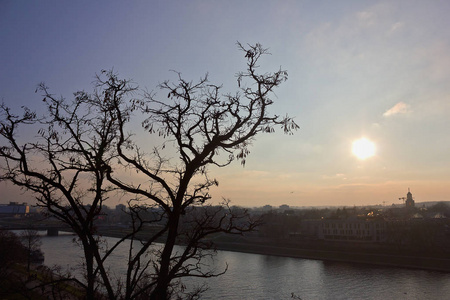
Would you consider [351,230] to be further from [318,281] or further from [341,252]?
[318,281]

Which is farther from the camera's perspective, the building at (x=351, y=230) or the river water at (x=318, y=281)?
the building at (x=351, y=230)

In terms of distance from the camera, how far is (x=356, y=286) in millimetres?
34188

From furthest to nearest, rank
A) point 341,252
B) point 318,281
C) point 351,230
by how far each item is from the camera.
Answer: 1. point 351,230
2. point 341,252
3. point 318,281

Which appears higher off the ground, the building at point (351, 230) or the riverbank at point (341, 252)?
the building at point (351, 230)

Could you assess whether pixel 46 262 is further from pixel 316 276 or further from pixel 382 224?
pixel 382 224

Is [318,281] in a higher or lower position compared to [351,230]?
lower

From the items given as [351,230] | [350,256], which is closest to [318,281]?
[350,256]

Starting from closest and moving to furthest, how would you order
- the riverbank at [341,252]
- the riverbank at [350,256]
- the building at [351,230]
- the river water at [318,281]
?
the river water at [318,281], the riverbank at [350,256], the riverbank at [341,252], the building at [351,230]

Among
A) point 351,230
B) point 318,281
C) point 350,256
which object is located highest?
point 351,230

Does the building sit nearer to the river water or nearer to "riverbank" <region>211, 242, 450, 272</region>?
"riverbank" <region>211, 242, 450, 272</region>

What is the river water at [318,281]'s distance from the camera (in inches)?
1200

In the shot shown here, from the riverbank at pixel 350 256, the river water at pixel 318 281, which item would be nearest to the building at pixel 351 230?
the riverbank at pixel 350 256

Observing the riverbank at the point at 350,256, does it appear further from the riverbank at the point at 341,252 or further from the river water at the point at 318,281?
the river water at the point at 318,281

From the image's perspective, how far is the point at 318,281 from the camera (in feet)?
120
